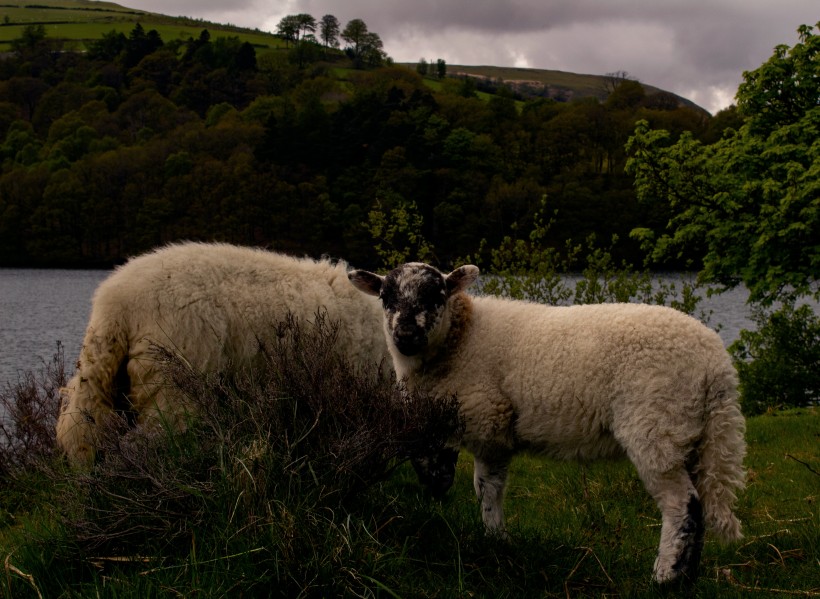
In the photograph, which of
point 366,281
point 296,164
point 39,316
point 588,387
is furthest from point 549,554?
point 296,164

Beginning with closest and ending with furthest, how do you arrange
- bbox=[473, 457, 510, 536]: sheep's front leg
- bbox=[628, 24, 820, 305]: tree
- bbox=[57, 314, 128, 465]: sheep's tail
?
1. bbox=[473, 457, 510, 536]: sheep's front leg
2. bbox=[57, 314, 128, 465]: sheep's tail
3. bbox=[628, 24, 820, 305]: tree

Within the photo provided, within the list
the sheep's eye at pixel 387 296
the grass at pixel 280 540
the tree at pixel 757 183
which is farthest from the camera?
the tree at pixel 757 183

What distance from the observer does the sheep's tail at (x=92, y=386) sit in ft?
18.8

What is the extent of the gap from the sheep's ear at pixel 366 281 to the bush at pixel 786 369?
10.7m

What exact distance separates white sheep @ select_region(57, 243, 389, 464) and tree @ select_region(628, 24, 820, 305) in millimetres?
7219

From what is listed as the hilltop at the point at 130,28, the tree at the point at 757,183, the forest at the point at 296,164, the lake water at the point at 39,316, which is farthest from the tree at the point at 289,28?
the tree at the point at 757,183

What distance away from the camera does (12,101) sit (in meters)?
115

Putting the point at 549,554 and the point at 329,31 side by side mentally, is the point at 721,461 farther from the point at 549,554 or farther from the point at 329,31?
the point at 329,31

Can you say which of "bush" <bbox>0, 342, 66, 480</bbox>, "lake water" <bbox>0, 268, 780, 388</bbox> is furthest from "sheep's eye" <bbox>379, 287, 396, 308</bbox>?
"lake water" <bbox>0, 268, 780, 388</bbox>

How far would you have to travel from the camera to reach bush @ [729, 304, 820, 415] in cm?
1403

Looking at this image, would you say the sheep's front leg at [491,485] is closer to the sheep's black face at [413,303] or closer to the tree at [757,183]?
the sheep's black face at [413,303]

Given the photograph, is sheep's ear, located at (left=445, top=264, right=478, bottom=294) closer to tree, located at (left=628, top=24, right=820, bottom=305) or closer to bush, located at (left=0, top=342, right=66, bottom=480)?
bush, located at (left=0, top=342, right=66, bottom=480)

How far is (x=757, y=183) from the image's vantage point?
11.9 meters

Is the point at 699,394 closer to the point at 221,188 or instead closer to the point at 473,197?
the point at 473,197
